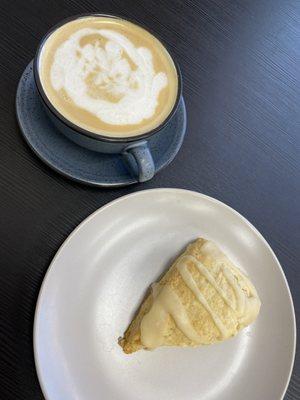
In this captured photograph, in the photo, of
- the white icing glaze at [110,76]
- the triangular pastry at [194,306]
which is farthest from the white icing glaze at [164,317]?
the white icing glaze at [110,76]

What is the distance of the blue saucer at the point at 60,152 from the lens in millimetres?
809

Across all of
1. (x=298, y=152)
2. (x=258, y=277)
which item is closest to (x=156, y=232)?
(x=258, y=277)

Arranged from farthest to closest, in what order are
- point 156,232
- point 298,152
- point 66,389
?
point 298,152 → point 156,232 → point 66,389

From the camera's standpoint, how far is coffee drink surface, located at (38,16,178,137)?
0.78 meters

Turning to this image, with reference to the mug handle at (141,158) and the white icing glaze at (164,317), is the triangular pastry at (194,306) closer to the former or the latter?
the white icing glaze at (164,317)

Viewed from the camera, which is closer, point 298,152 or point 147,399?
point 147,399

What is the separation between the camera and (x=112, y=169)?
832 millimetres

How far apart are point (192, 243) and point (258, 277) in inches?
5.2

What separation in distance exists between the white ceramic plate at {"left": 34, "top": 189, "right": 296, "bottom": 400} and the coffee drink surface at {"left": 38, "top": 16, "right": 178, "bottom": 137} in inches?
5.2

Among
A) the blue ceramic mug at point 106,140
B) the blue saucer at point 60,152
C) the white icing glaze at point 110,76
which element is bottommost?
the blue saucer at point 60,152

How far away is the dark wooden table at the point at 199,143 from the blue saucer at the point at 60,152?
34 millimetres

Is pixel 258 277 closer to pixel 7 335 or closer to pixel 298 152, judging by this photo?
pixel 298 152

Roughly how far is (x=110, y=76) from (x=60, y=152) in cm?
15

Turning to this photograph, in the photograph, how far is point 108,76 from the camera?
0.81 metres
